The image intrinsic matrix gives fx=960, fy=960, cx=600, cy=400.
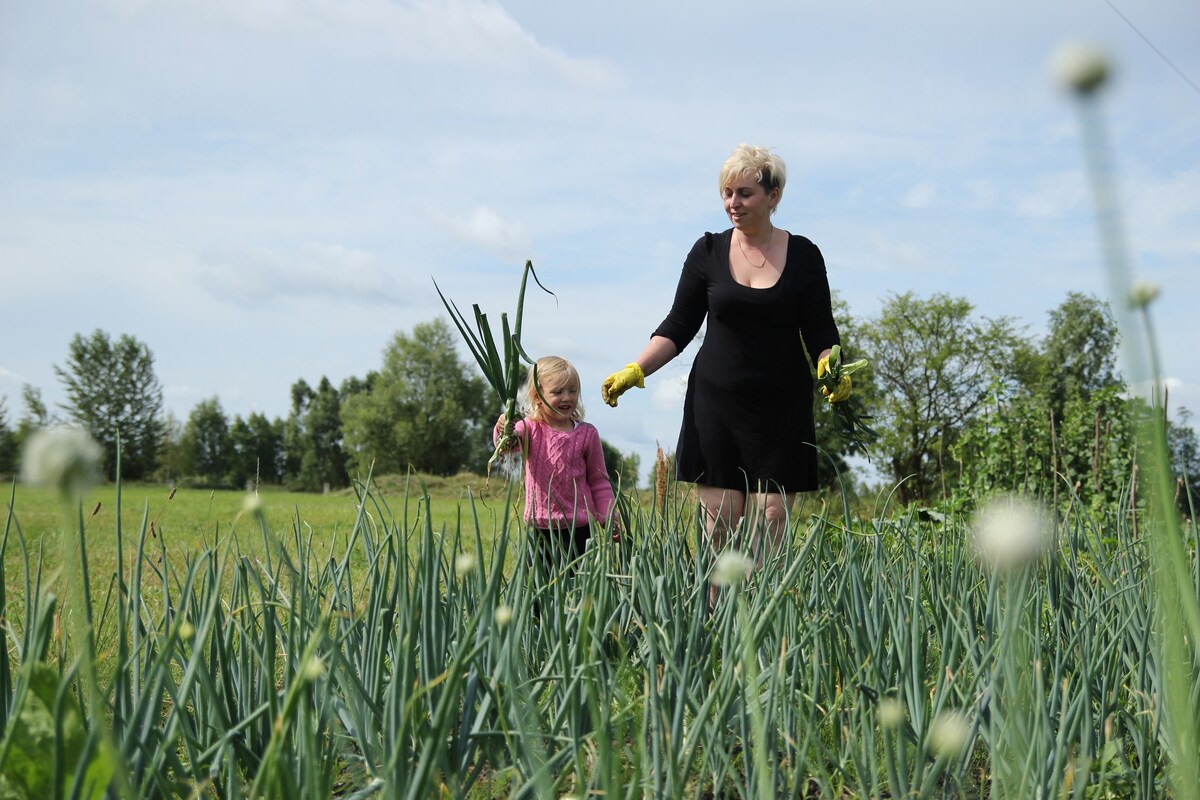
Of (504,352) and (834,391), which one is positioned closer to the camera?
(504,352)

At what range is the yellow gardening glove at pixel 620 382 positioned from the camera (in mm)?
3699

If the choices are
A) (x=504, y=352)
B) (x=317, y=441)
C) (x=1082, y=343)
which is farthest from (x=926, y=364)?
(x=317, y=441)

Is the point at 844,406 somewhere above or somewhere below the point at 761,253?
below

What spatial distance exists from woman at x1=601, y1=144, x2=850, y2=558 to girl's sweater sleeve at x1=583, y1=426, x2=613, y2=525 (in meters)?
0.22

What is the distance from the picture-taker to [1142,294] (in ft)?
1.91

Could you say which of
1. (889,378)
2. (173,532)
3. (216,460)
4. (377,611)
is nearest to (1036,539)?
(377,611)

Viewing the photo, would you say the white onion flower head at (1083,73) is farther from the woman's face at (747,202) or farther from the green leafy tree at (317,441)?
the green leafy tree at (317,441)

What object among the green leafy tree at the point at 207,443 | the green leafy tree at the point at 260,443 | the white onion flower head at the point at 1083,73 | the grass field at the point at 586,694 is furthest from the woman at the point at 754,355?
the green leafy tree at the point at 260,443

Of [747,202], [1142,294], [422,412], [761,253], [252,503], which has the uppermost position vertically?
[422,412]

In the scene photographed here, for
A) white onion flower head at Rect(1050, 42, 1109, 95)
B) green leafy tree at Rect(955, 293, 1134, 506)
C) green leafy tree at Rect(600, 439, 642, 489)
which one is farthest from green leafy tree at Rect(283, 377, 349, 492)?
white onion flower head at Rect(1050, 42, 1109, 95)

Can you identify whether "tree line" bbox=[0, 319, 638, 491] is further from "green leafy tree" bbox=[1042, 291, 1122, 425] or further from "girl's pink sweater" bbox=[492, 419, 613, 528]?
"girl's pink sweater" bbox=[492, 419, 613, 528]

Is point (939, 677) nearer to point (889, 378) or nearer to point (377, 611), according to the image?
point (377, 611)

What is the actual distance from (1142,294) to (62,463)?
2.48 ft

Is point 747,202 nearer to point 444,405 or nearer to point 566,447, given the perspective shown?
point 566,447
